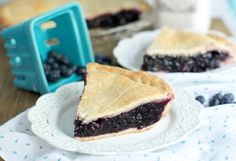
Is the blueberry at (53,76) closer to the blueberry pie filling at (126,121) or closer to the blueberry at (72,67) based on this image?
the blueberry at (72,67)

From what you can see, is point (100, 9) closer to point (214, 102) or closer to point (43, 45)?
point (43, 45)

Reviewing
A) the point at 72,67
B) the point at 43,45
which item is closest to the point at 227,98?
the point at 72,67

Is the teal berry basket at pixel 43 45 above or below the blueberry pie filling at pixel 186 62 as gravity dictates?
above

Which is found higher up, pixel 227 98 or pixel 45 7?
pixel 45 7

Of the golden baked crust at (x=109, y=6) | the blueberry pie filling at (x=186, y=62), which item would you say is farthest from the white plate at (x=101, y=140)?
the golden baked crust at (x=109, y=6)

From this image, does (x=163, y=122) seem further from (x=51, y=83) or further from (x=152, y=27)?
(x=152, y=27)

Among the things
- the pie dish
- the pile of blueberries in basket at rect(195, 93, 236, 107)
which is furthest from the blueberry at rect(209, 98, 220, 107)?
the pie dish
